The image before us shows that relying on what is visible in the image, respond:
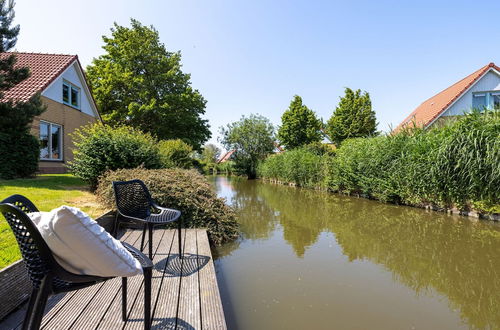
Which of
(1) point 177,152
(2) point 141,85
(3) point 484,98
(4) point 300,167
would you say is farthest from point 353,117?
(2) point 141,85

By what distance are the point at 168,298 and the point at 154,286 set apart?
309 millimetres

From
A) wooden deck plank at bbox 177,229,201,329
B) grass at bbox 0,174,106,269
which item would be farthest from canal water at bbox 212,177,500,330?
grass at bbox 0,174,106,269

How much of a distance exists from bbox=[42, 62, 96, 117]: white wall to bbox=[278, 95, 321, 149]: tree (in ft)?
61.1

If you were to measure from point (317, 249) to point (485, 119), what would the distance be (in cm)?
662

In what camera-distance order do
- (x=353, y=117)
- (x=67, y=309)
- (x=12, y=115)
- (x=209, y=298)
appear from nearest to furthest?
(x=67, y=309) < (x=209, y=298) < (x=12, y=115) < (x=353, y=117)

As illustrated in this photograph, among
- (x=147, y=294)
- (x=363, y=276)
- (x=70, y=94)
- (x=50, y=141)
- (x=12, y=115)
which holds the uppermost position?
(x=70, y=94)

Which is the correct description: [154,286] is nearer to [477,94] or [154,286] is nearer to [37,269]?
[37,269]

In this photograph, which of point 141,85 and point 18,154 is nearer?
point 18,154

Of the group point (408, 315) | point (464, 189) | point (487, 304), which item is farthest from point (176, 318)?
point (464, 189)

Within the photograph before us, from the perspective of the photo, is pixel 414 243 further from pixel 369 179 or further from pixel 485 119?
pixel 369 179

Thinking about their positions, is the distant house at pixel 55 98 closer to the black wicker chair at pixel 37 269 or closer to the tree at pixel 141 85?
the tree at pixel 141 85

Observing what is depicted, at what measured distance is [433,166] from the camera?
843 centimetres

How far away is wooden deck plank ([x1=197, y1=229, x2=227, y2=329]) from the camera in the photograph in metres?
2.16

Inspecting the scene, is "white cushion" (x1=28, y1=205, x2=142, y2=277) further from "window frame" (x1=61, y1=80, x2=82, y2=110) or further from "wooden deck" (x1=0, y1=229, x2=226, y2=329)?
"window frame" (x1=61, y1=80, x2=82, y2=110)
